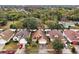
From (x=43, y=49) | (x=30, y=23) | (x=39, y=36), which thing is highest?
(x=30, y=23)

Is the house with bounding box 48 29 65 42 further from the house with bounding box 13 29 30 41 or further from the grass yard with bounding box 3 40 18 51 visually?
the grass yard with bounding box 3 40 18 51

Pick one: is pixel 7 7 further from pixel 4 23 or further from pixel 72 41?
pixel 72 41

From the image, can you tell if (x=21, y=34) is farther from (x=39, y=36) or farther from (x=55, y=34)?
(x=55, y=34)

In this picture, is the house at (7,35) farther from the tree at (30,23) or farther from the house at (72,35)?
the house at (72,35)

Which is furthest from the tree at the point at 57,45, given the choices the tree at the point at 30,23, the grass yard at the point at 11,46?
the grass yard at the point at 11,46

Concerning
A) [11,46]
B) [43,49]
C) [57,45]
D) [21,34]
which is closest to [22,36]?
[21,34]
